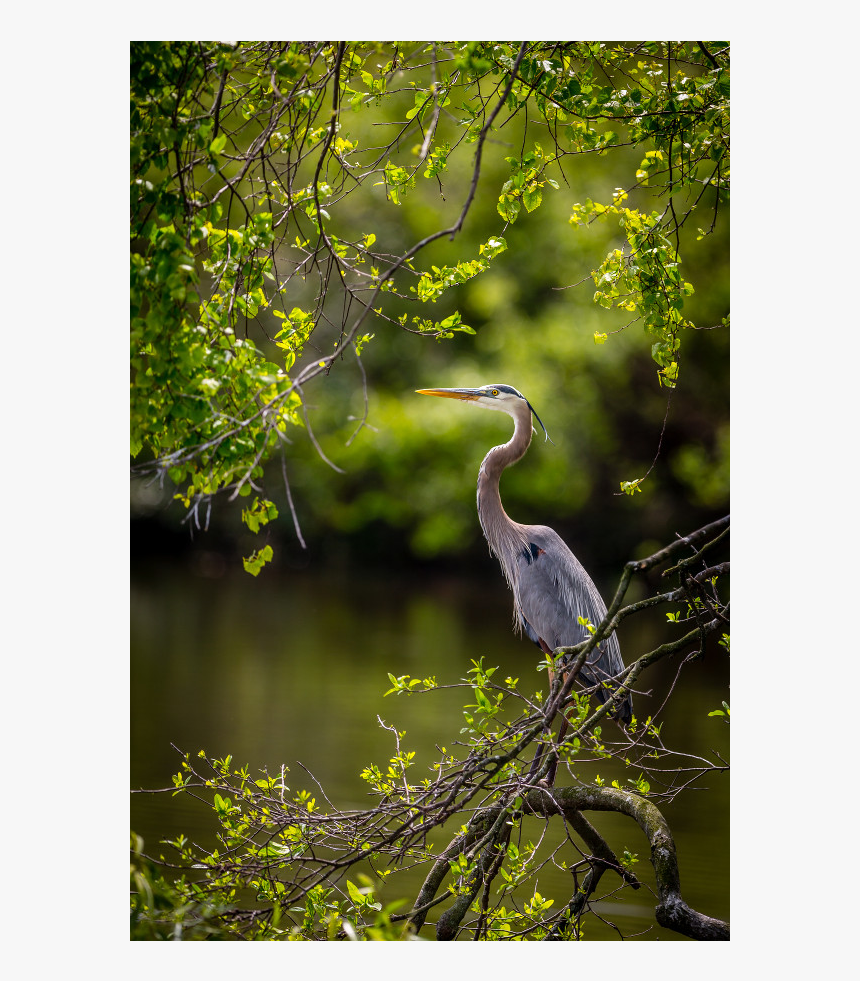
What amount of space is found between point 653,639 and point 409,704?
194 centimetres

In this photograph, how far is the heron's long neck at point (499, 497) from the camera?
317 cm

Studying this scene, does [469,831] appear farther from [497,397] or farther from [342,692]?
[342,692]

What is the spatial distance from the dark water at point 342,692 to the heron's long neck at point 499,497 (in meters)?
1.23

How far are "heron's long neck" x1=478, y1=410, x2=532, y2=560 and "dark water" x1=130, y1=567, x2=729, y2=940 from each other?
4.05ft

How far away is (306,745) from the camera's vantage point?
5012 millimetres

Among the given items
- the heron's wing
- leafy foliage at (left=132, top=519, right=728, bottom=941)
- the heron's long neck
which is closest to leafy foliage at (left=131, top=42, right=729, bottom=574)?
leafy foliage at (left=132, top=519, right=728, bottom=941)

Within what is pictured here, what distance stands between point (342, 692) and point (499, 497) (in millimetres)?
3171

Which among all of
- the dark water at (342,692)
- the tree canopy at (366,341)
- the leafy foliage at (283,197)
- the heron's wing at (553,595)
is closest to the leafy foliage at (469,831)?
the tree canopy at (366,341)

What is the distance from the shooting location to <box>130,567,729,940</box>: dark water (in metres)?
3.71

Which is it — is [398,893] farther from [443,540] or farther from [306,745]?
[443,540]

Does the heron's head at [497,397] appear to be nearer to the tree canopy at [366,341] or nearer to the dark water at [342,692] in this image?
the tree canopy at [366,341]

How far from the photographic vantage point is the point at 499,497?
3.19 meters

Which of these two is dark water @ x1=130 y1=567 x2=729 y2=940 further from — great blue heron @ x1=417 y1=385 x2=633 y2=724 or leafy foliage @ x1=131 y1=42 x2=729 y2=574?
leafy foliage @ x1=131 y1=42 x2=729 y2=574

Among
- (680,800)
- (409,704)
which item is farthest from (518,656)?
(680,800)
